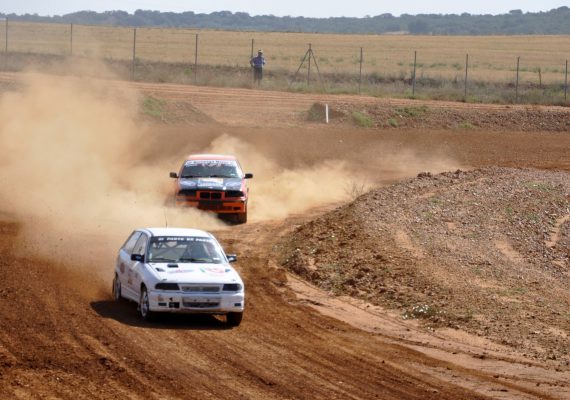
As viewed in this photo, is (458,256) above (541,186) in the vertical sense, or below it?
below

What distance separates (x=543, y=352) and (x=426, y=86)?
175ft

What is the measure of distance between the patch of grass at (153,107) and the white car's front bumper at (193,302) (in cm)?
3210

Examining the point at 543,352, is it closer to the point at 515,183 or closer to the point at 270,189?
the point at 515,183

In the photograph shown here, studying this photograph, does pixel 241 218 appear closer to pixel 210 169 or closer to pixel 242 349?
pixel 210 169

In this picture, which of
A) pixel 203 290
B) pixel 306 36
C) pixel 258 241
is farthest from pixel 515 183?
pixel 306 36

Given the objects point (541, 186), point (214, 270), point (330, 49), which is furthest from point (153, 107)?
point (330, 49)

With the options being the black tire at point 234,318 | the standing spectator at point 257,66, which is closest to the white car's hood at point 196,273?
the black tire at point 234,318

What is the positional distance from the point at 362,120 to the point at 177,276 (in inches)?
1422

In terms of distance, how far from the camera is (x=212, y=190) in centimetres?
2839

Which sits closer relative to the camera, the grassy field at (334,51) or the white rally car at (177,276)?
the white rally car at (177,276)

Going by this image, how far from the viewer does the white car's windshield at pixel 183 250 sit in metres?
18.0

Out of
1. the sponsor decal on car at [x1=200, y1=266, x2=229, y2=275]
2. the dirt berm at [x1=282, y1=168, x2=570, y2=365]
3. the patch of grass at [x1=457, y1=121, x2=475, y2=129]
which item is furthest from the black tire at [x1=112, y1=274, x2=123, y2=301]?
the patch of grass at [x1=457, y1=121, x2=475, y2=129]

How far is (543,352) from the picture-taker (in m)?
16.4

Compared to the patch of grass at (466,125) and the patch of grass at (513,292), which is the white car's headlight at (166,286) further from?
the patch of grass at (466,125)
